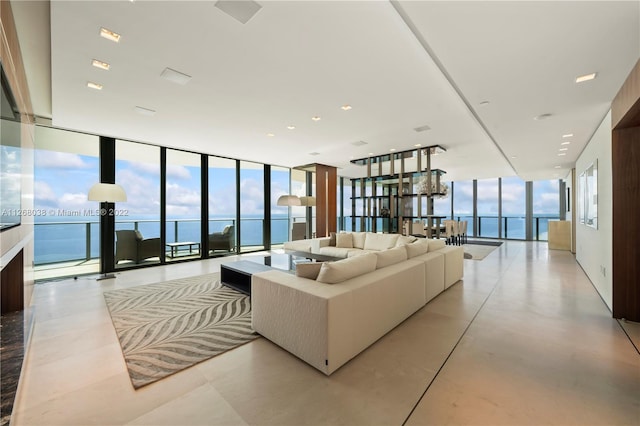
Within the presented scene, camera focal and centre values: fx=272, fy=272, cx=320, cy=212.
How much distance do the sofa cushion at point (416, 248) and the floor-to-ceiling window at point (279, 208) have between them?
5423 mm

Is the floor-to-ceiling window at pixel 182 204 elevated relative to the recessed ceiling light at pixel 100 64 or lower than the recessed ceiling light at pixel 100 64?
lower

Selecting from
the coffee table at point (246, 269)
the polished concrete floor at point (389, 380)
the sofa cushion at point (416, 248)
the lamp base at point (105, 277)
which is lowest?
the polished concrete floor at point (389, 380)

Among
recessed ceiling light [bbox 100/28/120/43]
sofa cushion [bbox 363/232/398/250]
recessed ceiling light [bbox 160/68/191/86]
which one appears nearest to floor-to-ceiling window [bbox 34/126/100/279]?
recessed ceiling light [bbox 160/68/191/86]

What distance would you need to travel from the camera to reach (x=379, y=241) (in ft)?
19.3

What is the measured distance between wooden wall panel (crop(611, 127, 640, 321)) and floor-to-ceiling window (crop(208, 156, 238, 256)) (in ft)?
24.8

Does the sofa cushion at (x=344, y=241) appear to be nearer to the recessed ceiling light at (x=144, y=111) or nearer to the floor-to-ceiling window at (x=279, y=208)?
the floor-to-ceiling window at (x=279, y=208)

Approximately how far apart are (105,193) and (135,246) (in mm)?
1654

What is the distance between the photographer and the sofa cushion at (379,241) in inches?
224

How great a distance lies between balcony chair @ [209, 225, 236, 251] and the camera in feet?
24.3

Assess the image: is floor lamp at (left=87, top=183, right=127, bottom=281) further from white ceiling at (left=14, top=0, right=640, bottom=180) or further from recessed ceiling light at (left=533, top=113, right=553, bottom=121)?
recessed ceiling light at (left=533, top=113, right=553, bottom=121)

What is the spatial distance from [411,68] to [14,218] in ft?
13.9

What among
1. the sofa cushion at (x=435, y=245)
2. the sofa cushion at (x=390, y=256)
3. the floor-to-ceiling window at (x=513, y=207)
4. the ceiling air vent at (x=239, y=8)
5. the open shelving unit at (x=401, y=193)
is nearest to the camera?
the ceiling air vent at (x=239, y=8)

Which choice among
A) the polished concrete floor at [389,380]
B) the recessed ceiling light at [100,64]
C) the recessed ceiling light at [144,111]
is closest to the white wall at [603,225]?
the polished concrete floor at [389,380]

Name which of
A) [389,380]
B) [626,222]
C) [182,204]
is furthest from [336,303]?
[182,204]
